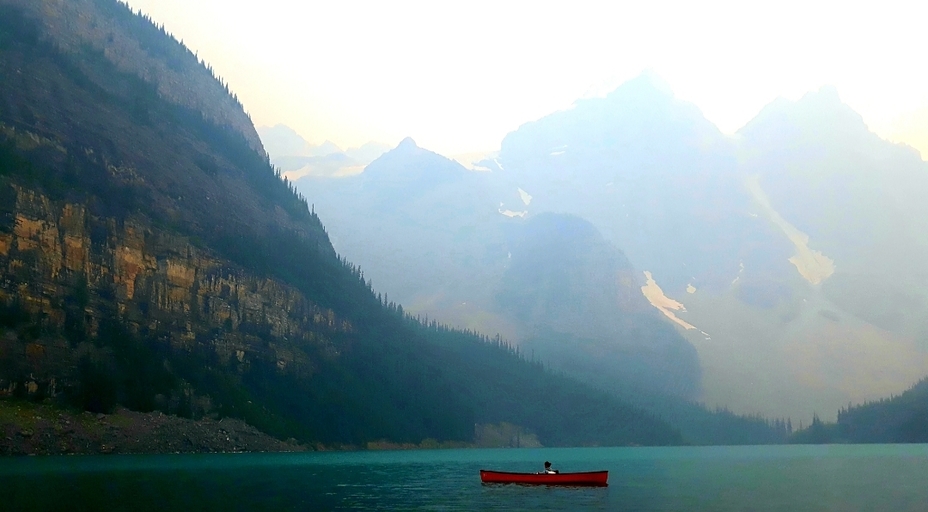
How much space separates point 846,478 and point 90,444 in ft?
504

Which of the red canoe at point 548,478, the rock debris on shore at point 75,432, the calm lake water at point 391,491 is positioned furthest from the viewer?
the rock debris on shore at point 75,432

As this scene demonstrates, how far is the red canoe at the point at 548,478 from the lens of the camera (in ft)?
368

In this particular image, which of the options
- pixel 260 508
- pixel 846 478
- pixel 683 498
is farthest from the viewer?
pixel 846 478

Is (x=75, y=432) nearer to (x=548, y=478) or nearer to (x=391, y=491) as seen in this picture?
(x=391, y=491)

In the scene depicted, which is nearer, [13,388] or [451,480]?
[451,480]

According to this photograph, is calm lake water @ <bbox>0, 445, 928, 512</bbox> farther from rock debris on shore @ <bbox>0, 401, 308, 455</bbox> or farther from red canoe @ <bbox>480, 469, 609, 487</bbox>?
rock debris on shore @ <bbox>0, 401, 308, 455</bbox>

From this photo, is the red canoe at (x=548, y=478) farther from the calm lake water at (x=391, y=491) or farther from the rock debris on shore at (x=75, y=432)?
the rock debris on shore at (x=75, y=432)

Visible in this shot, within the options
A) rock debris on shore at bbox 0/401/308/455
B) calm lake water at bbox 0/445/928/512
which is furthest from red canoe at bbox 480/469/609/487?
rock debris on shore at bbox 0/401/308/455

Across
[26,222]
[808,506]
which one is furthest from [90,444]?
[808,506]

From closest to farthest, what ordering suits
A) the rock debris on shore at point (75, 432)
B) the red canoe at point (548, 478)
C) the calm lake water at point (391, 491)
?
1. the calm lake water at point (391, 491)
2. the red canoe at point (548, 478)
3. the rock debris on shore at point (75, 432)

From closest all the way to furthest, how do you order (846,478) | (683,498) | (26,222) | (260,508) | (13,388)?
(260,508) → (683,498) → (846,478) → (13,388) → (26,222)

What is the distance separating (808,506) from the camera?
8806 cm

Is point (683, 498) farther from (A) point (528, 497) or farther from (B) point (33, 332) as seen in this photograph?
(B) point (33, 332)

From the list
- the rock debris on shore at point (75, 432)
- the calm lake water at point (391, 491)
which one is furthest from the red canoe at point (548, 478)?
the rock debris on shore at point (75, 432)
